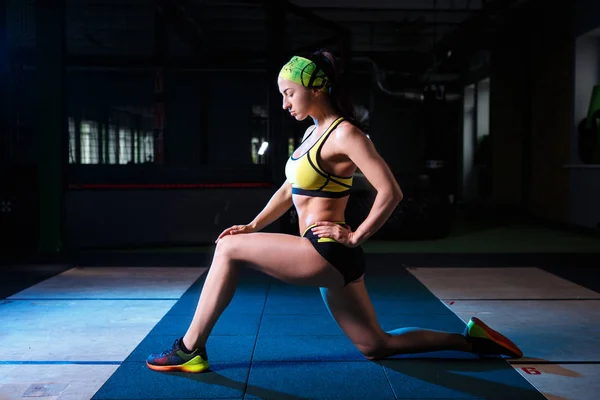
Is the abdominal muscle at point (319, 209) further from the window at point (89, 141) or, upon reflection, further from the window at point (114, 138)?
the window at point (89, 141)

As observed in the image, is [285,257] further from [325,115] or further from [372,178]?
[325,115]

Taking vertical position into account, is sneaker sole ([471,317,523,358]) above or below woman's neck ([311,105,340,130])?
below

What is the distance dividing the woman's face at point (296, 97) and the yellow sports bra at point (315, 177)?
13cm

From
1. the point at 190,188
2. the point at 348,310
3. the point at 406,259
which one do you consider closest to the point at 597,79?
the point at 406,259

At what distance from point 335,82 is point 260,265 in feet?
2.64

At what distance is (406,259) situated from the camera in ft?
22.7

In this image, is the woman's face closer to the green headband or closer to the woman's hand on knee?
the green headband

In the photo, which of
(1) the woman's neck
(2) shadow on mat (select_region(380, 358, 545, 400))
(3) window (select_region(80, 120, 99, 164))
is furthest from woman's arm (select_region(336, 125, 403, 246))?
(3) window (select_region(80, 120, 99, 164))

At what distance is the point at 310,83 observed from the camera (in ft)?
8.61

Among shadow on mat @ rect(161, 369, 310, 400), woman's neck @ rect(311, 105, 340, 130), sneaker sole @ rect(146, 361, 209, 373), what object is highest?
woman's neck @ rect(311, 105, 340, 130)

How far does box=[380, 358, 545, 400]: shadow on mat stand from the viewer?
104 inches

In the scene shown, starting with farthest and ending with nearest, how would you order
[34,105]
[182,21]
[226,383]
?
[182,21] < [34,105] < [226,383]

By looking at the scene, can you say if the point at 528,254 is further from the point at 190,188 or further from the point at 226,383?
the point at 226,383

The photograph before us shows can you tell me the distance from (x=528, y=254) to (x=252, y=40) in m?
10.4
